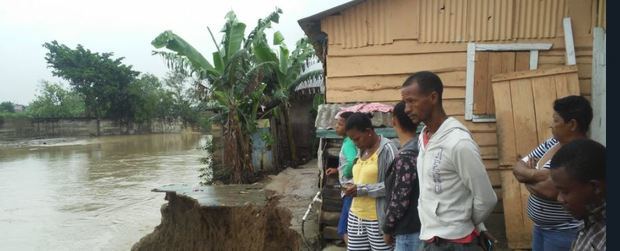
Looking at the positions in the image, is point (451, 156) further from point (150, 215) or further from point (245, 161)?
point (150, 215)

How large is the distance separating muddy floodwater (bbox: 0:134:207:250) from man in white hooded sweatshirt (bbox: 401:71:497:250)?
7.40 meters

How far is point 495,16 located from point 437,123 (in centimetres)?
395

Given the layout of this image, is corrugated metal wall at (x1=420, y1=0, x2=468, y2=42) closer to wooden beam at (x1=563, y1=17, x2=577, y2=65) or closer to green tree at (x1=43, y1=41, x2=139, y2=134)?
wooden beam at (x1=563, y1=17, x2=577, y2=65)

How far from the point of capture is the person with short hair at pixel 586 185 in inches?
51.8

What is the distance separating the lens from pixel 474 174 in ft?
6.52

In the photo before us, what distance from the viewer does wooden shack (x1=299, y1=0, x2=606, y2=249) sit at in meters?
5.38

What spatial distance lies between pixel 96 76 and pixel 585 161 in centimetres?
3719

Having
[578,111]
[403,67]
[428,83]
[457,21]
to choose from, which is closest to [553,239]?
[578,111]

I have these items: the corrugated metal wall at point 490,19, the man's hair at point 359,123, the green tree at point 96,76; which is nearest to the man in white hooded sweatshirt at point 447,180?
the man's hair at point 359,123

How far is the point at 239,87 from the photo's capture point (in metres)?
10.7

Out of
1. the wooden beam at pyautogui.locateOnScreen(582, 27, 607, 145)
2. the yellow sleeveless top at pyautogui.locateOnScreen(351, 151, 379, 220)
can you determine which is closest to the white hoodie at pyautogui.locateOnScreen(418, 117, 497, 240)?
the yellow sleeveless top at pyautogui.locateOnScreen(351, 151, 379, 220)

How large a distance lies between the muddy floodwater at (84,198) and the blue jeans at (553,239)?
7381 mm

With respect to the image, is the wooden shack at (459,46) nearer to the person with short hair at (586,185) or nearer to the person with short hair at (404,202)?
the person with short hair at (404,202)

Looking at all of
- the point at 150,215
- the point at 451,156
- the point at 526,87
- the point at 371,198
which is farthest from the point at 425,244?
the point at 150,215
